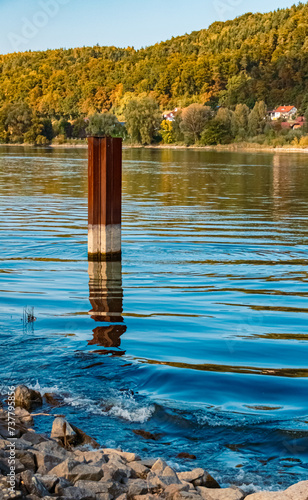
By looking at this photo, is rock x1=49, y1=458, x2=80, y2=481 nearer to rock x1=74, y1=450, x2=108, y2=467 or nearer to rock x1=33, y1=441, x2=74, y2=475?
rock x1=33, y1=441, x2=74, y2=475

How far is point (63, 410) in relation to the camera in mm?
7832

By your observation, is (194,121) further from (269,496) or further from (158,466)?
(269,496)

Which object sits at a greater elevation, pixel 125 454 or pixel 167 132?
pixel 167 132

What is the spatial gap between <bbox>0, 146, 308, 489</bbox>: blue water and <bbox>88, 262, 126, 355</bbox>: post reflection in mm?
29

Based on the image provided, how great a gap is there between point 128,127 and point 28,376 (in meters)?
171

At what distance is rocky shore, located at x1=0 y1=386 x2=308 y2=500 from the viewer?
5426 mm

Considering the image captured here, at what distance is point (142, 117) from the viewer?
176m

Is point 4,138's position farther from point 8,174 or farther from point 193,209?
point 193,209

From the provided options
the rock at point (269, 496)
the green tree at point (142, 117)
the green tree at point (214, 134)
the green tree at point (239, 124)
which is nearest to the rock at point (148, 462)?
the rock at point (269, 496)

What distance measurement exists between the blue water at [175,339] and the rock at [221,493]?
0.47 metres

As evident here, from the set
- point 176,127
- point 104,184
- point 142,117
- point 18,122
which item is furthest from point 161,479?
point 18,122

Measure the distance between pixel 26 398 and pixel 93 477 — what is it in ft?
7.92

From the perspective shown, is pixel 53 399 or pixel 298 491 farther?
pixel 53 399

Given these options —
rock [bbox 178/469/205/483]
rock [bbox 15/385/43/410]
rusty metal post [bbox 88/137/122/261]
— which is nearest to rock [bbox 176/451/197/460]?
rock [bbox 178/469/205/483]
